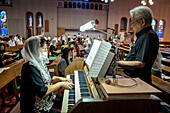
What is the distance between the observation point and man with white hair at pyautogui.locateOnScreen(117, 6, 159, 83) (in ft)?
4.84

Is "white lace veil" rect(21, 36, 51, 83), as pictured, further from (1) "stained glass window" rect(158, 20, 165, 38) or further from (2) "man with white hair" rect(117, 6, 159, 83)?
(1) "stained glass window" rect(158, 20, 165, 38)

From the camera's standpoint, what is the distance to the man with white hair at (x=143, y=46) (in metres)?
1.48

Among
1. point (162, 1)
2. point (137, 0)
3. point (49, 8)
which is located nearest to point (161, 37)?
point (162, 1)

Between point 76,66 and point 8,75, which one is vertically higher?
point 76,66

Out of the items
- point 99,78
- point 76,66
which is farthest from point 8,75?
point 99,78

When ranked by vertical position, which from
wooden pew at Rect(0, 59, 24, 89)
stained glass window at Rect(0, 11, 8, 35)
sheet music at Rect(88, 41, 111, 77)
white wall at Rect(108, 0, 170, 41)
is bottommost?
wooden pew at Rect(0, 59, 24, 89)

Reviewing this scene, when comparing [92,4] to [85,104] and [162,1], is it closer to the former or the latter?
[162,1]

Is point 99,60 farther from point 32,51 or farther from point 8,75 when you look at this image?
point 8,75

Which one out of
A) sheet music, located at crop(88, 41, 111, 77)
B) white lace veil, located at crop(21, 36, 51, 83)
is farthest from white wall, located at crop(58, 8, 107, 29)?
sheet music, located at crop(88, 41, 111, 77)

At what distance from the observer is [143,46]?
1.51 m

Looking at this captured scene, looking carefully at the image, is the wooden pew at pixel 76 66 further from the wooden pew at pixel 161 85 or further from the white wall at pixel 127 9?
the white wall at pixel 127 9

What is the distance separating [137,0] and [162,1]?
354 cm

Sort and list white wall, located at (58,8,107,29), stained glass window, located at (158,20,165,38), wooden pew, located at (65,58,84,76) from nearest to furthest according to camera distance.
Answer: wooden pew, located at (65,58,84,76)
white wall, located at (58,8,107,29)
stained glass window, located at (158,20,165,38)

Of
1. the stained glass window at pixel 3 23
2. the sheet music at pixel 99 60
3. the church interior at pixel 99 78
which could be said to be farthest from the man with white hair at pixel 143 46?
the stained glass window at pixel 3 23
